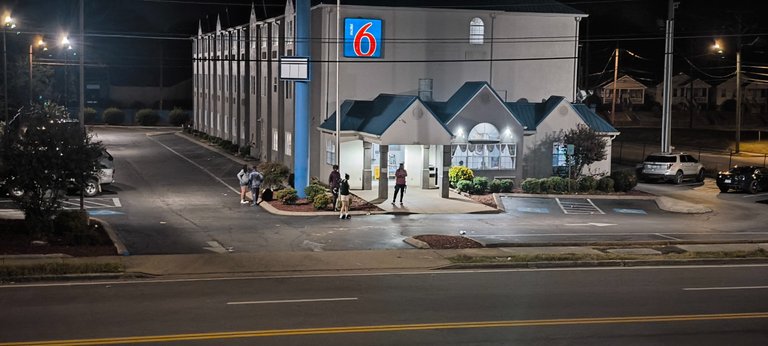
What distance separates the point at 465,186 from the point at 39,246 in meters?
18.7

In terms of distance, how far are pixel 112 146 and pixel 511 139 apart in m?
33.0

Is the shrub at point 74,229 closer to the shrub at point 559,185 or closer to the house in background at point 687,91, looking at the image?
the shrub at point 559,185

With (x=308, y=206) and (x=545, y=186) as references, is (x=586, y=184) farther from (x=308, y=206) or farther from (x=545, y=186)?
(x=308, y=206)

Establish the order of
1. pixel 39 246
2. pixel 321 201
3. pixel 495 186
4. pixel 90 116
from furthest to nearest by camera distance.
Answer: pixel 90 116
pixel 495 186
pixel 321 201
pixel 39 246

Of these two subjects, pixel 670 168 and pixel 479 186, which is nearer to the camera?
pixel 479 186

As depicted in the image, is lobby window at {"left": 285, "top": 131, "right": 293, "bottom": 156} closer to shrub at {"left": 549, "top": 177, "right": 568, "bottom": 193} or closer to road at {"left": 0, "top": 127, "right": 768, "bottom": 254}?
road at {"left": 0, "top": 127, "right": 768, "bottom": 254}

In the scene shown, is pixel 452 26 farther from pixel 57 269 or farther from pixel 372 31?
pixel 57 269

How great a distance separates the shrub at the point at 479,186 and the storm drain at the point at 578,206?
9.77 feet

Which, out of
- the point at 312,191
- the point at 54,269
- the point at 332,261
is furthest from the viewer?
the point at 312,191

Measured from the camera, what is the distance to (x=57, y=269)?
1817 centimetres

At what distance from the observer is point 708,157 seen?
2437 inches

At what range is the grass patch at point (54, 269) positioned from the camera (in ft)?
57.9

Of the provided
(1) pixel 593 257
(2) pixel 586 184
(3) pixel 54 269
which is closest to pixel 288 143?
(2) pixel 586 184

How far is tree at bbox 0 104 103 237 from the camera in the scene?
70.8ft
